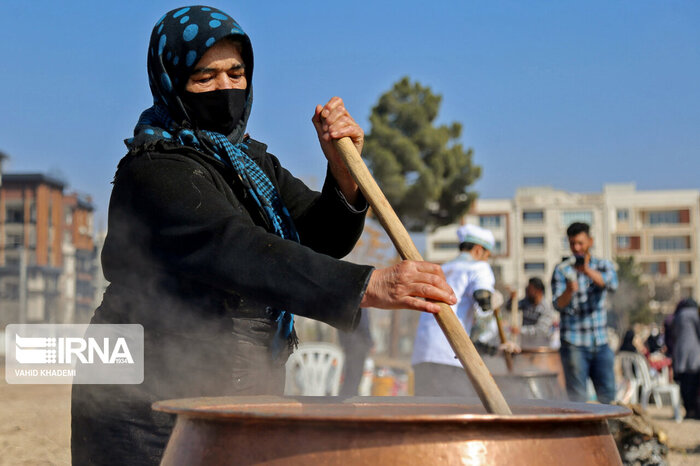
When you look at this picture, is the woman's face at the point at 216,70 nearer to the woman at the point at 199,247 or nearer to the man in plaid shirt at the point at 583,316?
the woman at the point at 199,247

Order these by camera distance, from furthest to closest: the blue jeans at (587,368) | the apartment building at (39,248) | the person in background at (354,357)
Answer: the apartment building at (39,248) → the person in background at (354,357) → the blue jeans at (587,368)

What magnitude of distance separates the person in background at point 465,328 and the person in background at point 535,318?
3625mm

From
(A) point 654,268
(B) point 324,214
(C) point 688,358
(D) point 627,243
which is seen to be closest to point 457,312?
(B) point 324,214

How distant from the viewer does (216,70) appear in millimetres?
2166

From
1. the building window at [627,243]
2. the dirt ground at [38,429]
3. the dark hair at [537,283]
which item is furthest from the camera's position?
the building window at [627,243]

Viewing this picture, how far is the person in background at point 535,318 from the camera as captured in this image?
951 cm

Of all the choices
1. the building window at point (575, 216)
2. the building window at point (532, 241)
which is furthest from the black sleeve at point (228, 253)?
the building window at point (532, 241)

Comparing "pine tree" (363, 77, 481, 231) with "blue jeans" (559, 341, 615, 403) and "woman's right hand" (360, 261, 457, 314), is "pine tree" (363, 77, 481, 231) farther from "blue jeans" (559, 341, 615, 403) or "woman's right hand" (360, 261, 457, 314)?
"woman's right hand" (360, 261, 457, 314)

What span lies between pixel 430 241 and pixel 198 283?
84.6 m

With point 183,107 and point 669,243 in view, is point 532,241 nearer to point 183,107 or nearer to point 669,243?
point 669,243

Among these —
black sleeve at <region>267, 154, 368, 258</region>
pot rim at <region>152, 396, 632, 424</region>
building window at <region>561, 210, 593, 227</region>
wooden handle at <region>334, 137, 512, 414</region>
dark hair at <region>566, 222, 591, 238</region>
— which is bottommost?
pot rim at <region>152, 396, 632, 424</region>

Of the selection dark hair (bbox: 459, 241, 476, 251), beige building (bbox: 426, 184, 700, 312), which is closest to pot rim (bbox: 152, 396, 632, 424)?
dark hair (bbox: 459, 241, 476, 251)

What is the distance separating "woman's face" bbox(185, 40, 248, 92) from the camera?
215 centimetres

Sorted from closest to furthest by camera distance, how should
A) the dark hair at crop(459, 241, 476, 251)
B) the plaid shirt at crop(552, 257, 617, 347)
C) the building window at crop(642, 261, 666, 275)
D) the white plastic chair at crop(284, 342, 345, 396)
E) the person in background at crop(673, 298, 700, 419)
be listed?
the dark hair at crop(459, 241, 476, 251)
the plaid shirt at crop(552, 257, 617, 347)
the white plastic chair at crop(284, 342, 345, 396)
the person in background at crop(673, 298, 700, 419)
the building window at crop(642, 261, 666, 275)
